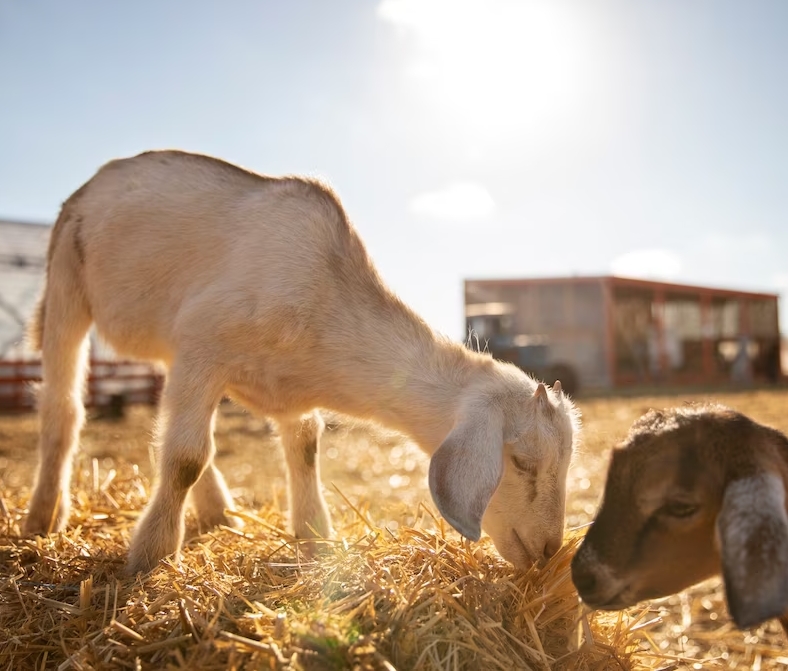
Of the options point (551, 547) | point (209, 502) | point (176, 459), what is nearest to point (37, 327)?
point (209, 502)

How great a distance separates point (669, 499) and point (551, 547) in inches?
26.1

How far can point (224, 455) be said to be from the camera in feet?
29.1

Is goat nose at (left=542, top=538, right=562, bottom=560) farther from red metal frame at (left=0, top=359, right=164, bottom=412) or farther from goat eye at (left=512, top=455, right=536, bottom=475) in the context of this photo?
red metal frame at (left=0, top=359, right=164, bottom=412)

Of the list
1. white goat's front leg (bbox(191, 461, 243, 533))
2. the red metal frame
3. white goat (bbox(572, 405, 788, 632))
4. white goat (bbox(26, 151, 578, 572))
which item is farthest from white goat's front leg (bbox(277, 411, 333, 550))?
the red metal frame

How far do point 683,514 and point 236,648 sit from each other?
4.84 feet

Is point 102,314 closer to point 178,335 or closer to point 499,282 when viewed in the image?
point 178,335

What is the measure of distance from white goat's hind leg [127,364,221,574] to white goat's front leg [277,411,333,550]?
54 centimetres

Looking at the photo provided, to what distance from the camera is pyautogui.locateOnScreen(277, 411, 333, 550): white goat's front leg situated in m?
3.85

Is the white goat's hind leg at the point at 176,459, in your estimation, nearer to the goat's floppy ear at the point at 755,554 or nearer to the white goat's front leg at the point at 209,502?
the white goat's front leg at the point at 209,502

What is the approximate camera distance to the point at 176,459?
10.9ft

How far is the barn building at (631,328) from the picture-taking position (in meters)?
24.7

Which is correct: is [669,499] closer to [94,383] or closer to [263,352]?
[263,352]

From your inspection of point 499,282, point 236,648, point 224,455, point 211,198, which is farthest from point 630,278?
point 236,648

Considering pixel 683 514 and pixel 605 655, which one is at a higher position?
pixel 683 514
